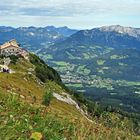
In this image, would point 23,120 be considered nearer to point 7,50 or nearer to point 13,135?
point 13,135

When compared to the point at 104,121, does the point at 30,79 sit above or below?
below

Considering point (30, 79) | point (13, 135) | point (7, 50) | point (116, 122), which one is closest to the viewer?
point (13, 135)

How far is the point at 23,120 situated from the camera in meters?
14.2

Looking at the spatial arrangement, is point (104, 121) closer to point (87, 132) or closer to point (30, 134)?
point (87, 132)

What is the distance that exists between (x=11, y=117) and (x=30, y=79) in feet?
371

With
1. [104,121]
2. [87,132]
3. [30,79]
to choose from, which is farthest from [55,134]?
[30,79]

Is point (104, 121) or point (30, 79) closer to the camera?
point (104, 121)

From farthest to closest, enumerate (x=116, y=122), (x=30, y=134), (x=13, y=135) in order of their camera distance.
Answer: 1. (x=116, y=122)
2. (x=30, y=134)
3. (x=13, y=135)

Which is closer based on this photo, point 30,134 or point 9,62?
point 30,134

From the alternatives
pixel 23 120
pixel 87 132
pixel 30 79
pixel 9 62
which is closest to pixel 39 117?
pixel 23 120

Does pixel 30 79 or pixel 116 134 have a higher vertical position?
pixel 116 134

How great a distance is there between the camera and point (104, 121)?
54.2 ft

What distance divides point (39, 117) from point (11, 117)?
171 centimetres

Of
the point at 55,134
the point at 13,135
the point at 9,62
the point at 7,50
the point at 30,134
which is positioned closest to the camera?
the point at 13,135
